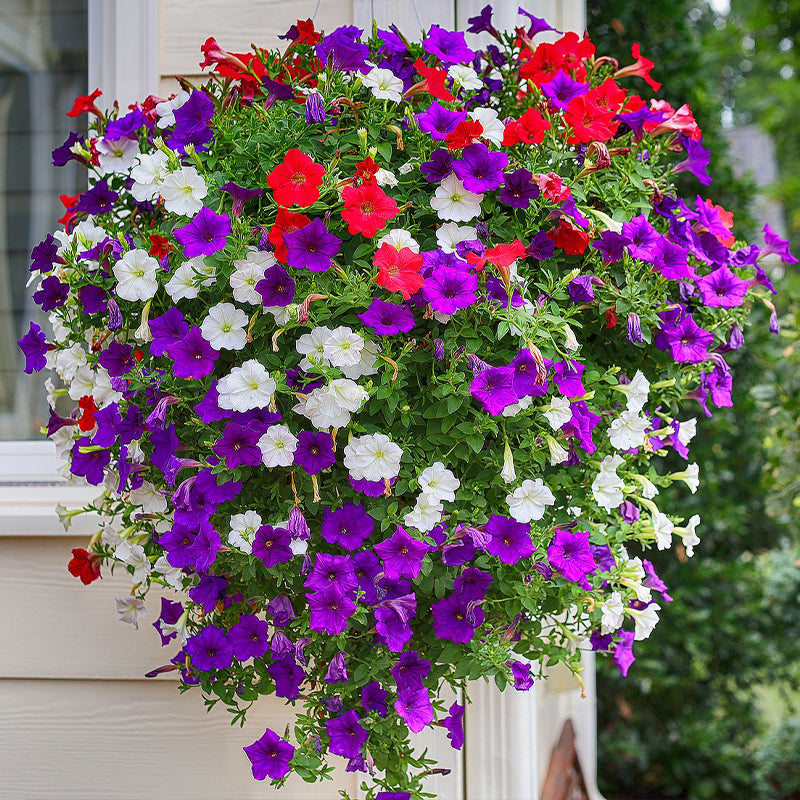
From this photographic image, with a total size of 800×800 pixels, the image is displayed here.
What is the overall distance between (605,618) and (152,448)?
22.0 inches

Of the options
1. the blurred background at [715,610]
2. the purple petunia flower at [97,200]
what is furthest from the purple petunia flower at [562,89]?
the blurred background at [715,610]

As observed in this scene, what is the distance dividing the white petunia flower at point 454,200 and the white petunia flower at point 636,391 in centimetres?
27

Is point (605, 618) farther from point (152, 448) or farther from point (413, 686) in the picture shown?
point (152, 448)

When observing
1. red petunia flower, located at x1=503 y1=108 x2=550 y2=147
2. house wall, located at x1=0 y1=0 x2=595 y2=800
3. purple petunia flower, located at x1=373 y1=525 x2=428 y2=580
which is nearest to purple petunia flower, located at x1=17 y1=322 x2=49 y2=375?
house wall, located at x1=0 y1=0 x2=595 y2=800

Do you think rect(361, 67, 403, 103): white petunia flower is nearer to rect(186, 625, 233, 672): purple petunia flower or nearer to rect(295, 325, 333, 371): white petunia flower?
rect(295, 325, 333, 371): white petunia flower

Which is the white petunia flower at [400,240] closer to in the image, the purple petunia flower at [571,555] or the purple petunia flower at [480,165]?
the purple petunia flower at [480,165]

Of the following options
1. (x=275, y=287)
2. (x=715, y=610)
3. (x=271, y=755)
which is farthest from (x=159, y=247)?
(x=715, y=610)

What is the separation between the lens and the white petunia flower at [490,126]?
850 mm

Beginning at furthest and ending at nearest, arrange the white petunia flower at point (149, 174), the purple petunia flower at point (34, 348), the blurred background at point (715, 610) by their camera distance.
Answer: the blurred background at point (715, 610)
the purple petunia flower at point (34, 348)
the white petunia flower at point (149, 174)

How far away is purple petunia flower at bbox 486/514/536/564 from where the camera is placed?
2.63 ft

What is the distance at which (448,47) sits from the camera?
0.92m

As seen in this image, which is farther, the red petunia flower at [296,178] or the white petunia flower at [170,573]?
the white petunia flower at [170,573]

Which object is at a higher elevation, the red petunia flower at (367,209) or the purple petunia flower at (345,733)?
the red petunia flower at (367,209)

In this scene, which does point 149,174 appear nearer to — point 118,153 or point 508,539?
point 118,153
